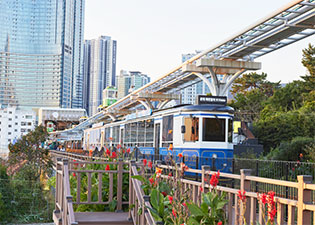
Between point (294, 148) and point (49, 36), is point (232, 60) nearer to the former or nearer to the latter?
point (294, 148)

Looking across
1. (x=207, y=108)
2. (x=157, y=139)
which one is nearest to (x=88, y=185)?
(x=207, y=108)

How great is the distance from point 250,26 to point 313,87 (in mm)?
21474

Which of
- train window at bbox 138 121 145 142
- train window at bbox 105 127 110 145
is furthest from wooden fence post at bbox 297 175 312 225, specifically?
A: train window at bbox 105 127 110 145

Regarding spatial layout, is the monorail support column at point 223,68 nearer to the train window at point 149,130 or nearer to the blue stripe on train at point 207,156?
the train window at point 149,130

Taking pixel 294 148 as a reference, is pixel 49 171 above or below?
below

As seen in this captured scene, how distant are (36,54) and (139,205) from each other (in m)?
188

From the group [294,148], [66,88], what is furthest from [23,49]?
[294,148]

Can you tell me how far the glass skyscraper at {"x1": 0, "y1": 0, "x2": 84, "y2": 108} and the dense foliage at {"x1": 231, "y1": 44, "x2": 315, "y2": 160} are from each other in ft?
457

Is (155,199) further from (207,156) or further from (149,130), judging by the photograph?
(149,130)

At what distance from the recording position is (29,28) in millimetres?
183125

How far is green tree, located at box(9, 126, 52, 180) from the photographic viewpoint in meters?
28.2

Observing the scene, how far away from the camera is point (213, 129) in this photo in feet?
61.2

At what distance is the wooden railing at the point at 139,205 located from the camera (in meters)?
7.38

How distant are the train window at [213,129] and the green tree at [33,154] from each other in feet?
42.4
